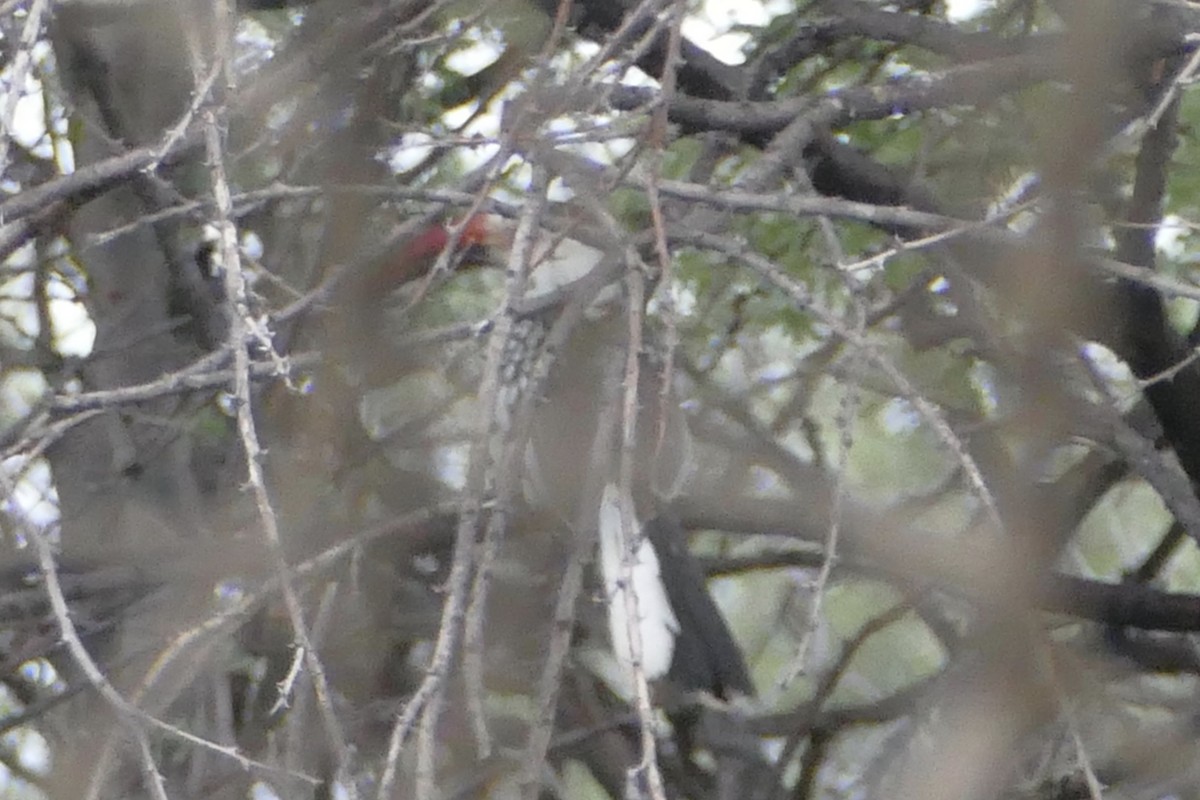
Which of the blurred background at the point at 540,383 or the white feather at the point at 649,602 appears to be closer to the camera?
the blurred background at the point at 540,383

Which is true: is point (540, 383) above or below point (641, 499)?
above

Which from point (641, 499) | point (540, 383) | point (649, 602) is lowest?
point (649, 602)

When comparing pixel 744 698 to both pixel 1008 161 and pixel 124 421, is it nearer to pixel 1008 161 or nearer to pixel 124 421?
pixel 1008 161

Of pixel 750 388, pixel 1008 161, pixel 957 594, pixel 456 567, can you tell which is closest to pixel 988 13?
pixel 1008 161

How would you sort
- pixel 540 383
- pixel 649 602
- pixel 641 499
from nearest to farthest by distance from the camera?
1. pixel 540 383
2. pixel 641 499
3. pixel 649 602

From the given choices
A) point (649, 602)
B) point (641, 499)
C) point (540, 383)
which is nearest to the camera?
point (540, 383)

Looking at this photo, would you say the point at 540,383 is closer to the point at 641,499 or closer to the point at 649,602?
the point at 641,499

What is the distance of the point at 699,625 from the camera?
89.1 inches

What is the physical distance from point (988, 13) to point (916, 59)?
17cm

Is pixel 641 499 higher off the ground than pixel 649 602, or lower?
higher

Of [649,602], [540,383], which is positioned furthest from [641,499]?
[540,383]

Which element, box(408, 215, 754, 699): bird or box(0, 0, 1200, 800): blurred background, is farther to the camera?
box(408, 215, 754, 699): bird

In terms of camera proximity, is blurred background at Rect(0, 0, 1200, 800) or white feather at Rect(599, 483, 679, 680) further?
white feather at Rect(599, 483, 679, 680)

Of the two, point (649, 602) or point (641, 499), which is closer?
point (641, 499)
